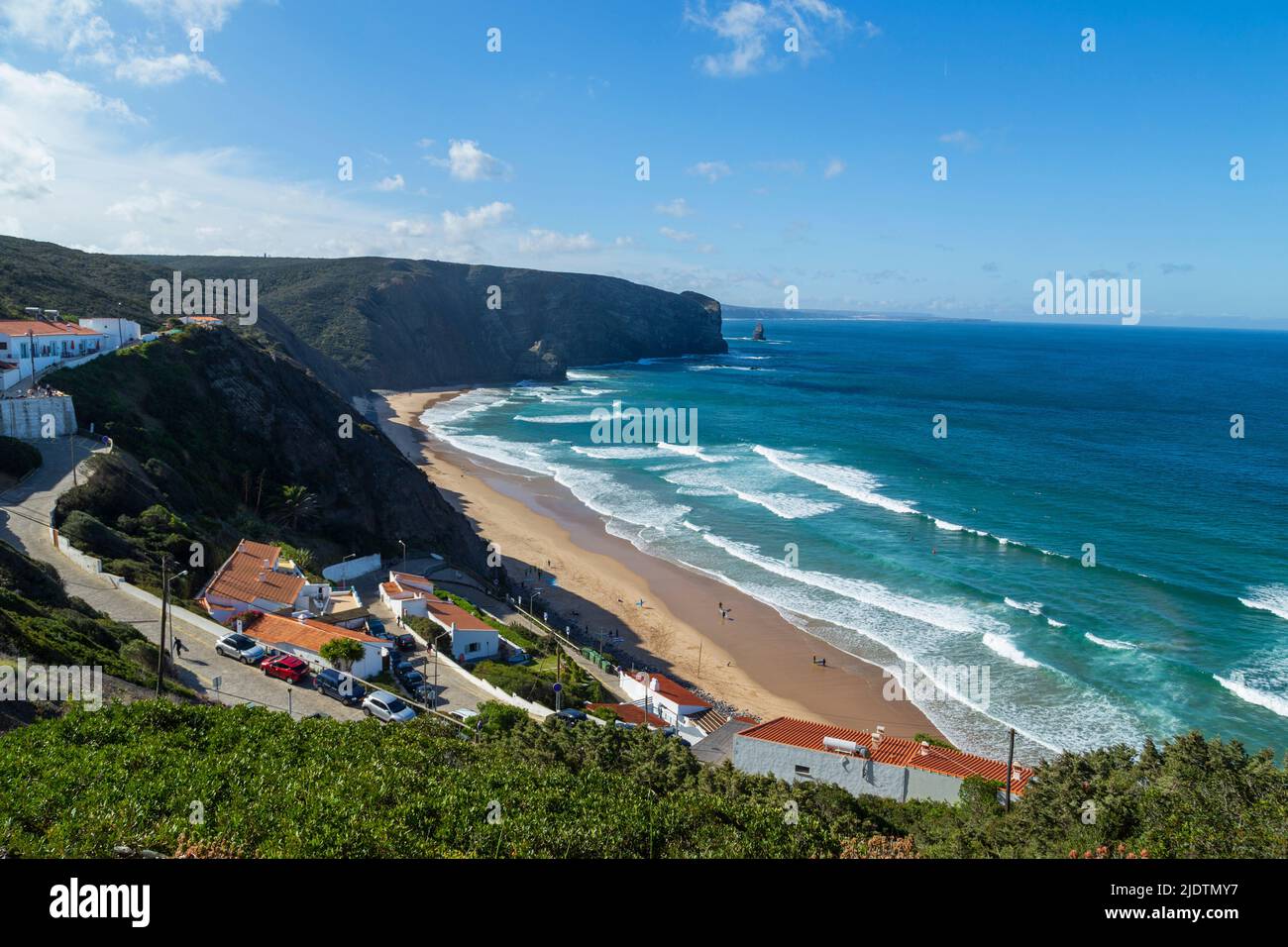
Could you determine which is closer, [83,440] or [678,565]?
[83,440]

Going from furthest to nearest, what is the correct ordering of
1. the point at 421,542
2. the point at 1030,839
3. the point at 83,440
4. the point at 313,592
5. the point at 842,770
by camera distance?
the point at 421,542, the point at 83,440, the point at 313,592, the point at 842,770, the point at 1030,839

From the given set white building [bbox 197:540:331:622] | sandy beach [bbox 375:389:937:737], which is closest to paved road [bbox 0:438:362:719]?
white building [bbox 197:540:331:622]

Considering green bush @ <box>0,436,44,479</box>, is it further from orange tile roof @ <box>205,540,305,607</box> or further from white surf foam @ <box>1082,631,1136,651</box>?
white surf foam @ <box>1082,631,1136,651</box>

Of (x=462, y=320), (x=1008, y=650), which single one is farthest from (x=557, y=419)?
(x=1008, y=650)

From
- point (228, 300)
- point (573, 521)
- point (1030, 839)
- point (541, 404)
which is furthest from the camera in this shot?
point (541, 404)
